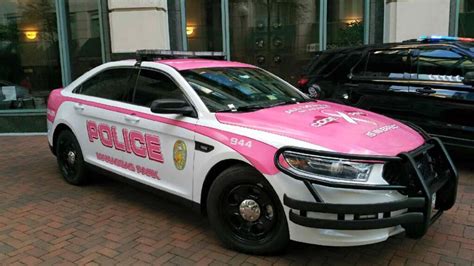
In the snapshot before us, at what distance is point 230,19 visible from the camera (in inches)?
413

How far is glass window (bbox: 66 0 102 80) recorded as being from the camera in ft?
32.7

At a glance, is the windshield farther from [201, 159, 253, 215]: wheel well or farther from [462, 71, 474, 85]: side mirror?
[462, 71, 474, 85]: side mirror

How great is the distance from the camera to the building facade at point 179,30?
9609 millimetres

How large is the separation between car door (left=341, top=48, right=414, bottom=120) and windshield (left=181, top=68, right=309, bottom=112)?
6.81ft

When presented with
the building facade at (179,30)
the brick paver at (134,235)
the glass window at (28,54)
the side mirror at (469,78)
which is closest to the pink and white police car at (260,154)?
the brick paver at (134,235)

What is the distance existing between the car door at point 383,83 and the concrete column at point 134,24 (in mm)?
4459

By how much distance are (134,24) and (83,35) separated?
1.24 meters

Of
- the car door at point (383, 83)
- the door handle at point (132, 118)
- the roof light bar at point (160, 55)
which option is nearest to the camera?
the door handle at point (132, 118)

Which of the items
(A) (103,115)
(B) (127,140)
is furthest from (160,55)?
(B) (127,140)

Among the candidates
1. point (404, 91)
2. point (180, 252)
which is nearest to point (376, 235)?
point (180, 252)

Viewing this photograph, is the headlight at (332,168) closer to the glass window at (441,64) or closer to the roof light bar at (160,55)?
the roof light bar at (160,55)

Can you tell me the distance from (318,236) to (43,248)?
238cm

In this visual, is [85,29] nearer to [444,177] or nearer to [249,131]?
[249,131]

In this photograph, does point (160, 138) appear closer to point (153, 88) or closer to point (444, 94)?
point (153, 88)
